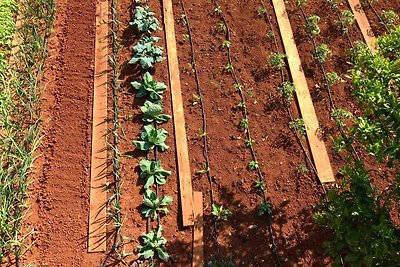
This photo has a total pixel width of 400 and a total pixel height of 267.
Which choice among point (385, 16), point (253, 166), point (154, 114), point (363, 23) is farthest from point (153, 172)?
point (385, 16)

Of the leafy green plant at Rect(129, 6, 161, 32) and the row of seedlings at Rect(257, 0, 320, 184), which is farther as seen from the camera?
the leafy green plant at Rect(129, 6, 161, 32)

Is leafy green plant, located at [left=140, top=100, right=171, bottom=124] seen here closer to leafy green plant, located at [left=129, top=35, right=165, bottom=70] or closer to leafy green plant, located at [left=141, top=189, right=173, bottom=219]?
leafy green plant, located at [left=129, top=35, right=165, bottom=70]

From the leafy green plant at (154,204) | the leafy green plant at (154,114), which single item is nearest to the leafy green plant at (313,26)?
the leafy green plant at (154,114)

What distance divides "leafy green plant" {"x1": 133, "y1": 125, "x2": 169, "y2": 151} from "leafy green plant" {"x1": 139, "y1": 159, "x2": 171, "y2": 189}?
18 centimetres

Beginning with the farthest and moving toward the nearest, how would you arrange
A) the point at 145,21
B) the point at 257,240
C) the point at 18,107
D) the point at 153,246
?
the point at 145,21 < the point at 18,107 < the point at 257,240 < the point at 153,246

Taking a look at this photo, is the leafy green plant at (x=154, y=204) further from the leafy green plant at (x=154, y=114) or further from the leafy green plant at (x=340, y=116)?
the leafy green plant at (x=340, y=116)

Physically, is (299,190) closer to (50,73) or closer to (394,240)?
(394,240)

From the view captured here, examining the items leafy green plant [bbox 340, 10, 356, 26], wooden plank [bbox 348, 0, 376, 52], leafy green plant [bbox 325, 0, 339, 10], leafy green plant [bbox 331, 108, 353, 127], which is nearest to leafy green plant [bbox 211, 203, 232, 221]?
leafy green plant [bbox 331, 108, 353, 127]

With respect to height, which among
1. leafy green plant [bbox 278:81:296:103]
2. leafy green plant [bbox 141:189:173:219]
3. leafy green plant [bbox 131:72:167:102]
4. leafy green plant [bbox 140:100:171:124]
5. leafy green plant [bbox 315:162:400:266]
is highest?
leafy green plant [bbox 131:72:167:102]

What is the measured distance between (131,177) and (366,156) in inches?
89.4

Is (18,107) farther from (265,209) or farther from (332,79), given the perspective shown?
(332,79)

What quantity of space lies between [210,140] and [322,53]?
1.66 metres

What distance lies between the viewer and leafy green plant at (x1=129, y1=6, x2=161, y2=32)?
523 cm

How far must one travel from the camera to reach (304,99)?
188 inches
